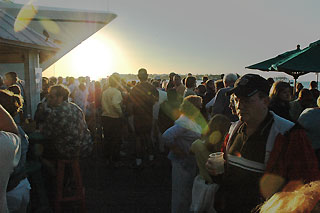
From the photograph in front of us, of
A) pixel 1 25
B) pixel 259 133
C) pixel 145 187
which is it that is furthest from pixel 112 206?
pixel 1 25

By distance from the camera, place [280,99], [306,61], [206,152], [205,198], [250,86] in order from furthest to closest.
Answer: [306,61], [280,99], [206,152], [205,198], [250,86]

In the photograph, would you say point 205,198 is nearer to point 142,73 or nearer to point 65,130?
point 65,130

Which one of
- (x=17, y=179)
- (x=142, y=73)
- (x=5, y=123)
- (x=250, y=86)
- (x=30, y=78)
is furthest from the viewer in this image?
(x=30, y=78)

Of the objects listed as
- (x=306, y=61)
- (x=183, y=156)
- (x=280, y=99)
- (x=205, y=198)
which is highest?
(x=306, y=61)

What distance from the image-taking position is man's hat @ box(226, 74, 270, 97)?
2.09 m

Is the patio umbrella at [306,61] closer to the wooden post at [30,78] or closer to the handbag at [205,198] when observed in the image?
the handbag at [205,198]

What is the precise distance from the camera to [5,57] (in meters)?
7.94

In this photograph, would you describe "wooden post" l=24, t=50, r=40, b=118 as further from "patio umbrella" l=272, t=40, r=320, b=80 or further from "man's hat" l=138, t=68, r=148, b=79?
"patio umbrella" l=272, t=40, r=320, b=80

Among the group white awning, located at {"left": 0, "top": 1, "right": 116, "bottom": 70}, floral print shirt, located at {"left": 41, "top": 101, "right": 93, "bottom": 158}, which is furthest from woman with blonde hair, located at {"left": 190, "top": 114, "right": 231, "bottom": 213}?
white awning, located at {"left": 0, "top": 1, "right": 116, "bottom": 70}

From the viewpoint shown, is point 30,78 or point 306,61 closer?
point 306,61

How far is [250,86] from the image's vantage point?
6.89ft

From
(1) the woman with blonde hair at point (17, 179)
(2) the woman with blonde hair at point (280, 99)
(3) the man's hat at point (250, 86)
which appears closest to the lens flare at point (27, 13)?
Result: (1) the woman with blonde hair at point (17, 179)

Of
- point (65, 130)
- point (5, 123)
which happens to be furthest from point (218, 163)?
point (65, 130)

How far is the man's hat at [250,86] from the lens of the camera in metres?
2.09
